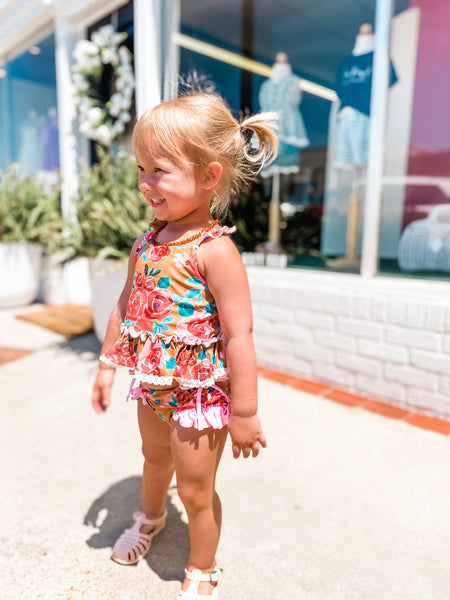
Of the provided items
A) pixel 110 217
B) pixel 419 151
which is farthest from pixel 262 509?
pixel 419 151

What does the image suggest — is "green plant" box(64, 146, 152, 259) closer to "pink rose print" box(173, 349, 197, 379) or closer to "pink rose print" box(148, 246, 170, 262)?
"pink rose print" box(148, 246, 170, 262)

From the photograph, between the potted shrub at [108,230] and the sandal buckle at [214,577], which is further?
the potted shrub at [108,230]

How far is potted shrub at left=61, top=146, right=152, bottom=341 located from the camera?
339 centimetres

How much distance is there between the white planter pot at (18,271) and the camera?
537 cm

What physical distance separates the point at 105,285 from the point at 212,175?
8.28 ft

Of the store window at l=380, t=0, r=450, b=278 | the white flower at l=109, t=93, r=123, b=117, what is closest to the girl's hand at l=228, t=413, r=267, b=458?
the store window at l=380, t=0, r=450, b=278

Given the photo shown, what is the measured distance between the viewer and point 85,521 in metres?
1.71

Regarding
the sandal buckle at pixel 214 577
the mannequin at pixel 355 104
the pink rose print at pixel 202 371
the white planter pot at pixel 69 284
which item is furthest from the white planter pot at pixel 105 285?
the sandal buckle at pixel 214 577

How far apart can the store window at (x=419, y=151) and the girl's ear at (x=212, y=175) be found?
2208mm

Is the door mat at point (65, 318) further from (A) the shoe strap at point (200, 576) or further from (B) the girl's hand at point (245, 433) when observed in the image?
(B) the girl's hand at point (245, 433)

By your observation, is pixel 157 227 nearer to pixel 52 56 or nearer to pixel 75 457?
pixel 75 457

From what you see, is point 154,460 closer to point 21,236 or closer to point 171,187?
point 171,187

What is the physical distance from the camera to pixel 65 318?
193 inches

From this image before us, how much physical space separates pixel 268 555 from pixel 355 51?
3.64 meters
